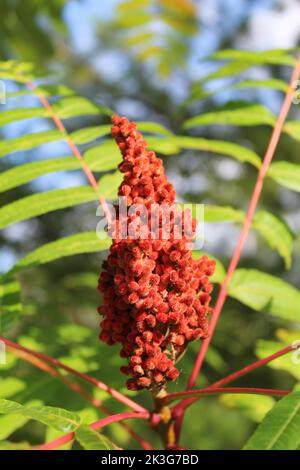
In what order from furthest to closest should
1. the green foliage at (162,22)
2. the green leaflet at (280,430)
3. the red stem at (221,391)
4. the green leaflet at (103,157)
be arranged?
1. the green foliage at (162,22)
2. the green leaflet at (103,157)
3. the red stem at (221,391)
4. the green leaflet at (280,430)

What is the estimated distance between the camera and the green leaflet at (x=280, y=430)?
163 cm

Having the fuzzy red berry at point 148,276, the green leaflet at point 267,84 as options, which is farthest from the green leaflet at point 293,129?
the fuzzy red berry at point 148,276

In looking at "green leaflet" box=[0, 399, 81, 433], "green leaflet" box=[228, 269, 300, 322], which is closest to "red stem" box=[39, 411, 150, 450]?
"green leaflet" box=[0, 399, 81, 433]

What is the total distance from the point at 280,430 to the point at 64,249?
1.25 meters

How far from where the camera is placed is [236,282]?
9.46ft

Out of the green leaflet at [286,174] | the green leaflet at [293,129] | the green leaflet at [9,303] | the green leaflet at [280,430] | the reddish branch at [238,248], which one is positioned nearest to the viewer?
the green leaflet at [280,430]

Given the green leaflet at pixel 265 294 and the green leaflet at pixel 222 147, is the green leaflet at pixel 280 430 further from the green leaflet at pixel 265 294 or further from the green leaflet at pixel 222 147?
the green leaflet at pixel 222 147

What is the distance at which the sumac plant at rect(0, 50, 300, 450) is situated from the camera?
2.09m

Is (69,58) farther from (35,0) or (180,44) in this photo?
(35,0)

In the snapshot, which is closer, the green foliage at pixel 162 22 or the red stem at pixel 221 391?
the red stem at pixel 221 391

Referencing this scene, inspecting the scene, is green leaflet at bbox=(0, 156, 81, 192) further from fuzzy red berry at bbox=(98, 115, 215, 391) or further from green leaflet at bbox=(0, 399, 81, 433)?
green leaflet at bbox=(0, 399, 81, 433)

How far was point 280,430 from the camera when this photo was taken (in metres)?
1.67

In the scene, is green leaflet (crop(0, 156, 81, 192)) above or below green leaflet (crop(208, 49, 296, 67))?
below
